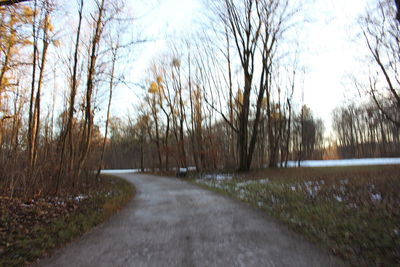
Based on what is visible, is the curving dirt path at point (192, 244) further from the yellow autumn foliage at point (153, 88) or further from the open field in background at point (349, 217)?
the yellow autumn foliage at point (153, 88)

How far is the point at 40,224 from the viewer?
465 cm

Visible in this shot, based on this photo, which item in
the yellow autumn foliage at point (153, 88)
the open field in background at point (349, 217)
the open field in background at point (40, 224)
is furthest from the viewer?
the yellow autumn foliage at point (153, 88)

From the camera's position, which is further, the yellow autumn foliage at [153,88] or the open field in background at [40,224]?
the yellow autumn foliage at [153,88]

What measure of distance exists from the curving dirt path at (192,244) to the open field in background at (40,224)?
1.01 ft

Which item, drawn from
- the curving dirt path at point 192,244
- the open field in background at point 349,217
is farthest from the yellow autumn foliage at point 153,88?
the curving dirt path at point 192,244

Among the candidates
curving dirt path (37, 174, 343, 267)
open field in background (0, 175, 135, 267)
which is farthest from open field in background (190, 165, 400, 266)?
open field in background (0, 175, 135, 267)

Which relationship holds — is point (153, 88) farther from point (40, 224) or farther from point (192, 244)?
point (192, 244)

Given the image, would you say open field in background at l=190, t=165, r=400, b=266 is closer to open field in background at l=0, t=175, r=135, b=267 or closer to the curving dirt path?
the curving dirt path

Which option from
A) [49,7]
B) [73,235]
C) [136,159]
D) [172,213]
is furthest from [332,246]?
[136,159]

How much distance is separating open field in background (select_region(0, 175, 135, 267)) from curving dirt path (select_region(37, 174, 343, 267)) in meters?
0.31

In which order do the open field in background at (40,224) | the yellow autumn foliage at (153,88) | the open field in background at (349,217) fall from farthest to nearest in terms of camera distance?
the yellow autumn foliage at (153,88) → the open field in background at (40,224) → the open field in background at (349,217)

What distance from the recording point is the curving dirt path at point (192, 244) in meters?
2.94

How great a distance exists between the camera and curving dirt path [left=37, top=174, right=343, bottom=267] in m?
2.94

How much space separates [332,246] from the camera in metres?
3.20
